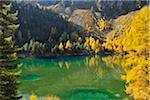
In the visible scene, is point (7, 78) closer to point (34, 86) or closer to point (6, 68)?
point (6, 68)

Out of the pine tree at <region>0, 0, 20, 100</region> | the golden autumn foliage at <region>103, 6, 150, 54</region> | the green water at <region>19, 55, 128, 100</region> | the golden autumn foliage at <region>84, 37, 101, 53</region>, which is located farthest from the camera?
the golden autumn foliage at <region>84, 37, 101, 53</region>

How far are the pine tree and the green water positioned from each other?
3829 cm

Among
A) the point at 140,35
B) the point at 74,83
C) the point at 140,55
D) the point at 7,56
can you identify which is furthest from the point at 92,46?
the point at 7,56

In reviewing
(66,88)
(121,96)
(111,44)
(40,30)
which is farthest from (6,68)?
(40,30)

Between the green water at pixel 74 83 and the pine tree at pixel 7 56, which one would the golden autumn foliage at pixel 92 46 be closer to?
the green water at pixel 74 83

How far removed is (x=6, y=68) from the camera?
16.2 metres

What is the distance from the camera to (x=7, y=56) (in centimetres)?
1630

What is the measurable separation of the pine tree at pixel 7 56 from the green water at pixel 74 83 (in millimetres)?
38288

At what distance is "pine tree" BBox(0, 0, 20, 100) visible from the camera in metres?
15.7

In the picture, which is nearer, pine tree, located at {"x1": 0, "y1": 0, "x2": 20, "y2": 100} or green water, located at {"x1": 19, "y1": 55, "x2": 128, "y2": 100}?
pine tree, located at {"x1": 0, "y1": 0, "x2": 20, "y2": 100}

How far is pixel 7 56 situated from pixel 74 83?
5890 centimetres

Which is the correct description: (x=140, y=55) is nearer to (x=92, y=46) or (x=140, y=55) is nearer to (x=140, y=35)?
(x=140, y=35)

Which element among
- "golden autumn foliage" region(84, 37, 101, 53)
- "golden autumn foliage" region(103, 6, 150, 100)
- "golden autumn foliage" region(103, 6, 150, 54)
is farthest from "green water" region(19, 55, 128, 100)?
"golden autumn foliage" region(84, 37, 101, 53)

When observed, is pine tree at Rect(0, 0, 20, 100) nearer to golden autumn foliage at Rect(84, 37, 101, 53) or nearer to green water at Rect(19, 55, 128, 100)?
green water at Rect(19, 55, 128, 100)
